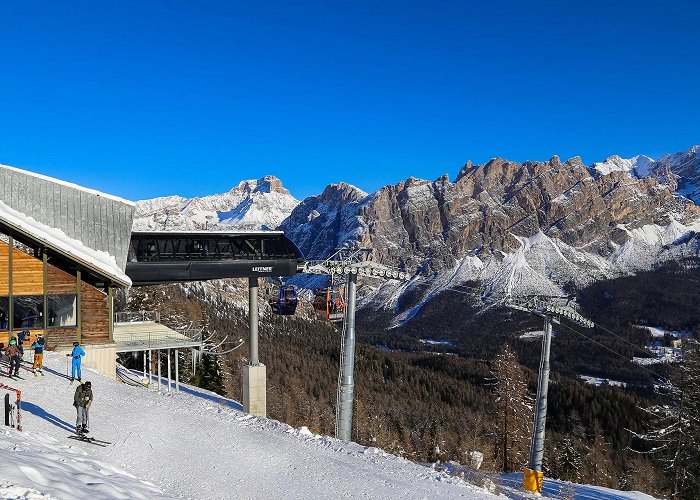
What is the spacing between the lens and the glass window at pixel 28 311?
26.0 m

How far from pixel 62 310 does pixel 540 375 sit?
23.8m

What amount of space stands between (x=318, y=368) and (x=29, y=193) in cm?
12598

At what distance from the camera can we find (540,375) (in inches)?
1099

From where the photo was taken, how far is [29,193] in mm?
27422

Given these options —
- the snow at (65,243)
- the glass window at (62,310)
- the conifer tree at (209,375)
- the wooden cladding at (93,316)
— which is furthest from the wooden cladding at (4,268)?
the conifer tree at (209,375)

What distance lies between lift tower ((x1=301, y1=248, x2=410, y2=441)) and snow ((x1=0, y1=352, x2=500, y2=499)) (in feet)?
14.8

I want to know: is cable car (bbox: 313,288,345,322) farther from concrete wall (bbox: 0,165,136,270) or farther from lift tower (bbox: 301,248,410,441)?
concrete wall (bbox: 0,165,136,270)

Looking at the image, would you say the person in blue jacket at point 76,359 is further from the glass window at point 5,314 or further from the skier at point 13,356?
the glass window at point 5,314

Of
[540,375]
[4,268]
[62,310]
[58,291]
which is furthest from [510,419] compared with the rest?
[4,268]

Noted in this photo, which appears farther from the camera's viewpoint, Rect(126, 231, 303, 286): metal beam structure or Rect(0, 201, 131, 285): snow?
Rect(126, 231, 303, 286): metal beam structure

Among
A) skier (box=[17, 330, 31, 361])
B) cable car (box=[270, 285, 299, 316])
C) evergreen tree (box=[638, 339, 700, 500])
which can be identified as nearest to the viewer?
skier (box=[17, 330, 31, 361])

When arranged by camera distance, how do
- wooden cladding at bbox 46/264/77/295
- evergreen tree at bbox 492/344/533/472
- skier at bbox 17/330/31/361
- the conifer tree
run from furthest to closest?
evergreen tree at bbox 492/344/533/472
the conifer tree
wooden cladding at bbox 46/264/77/295
skier at bbox 17/330/31/361

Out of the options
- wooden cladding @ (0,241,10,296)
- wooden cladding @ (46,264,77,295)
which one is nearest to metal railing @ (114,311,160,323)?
wooden cladding @ (46,264,77,295)

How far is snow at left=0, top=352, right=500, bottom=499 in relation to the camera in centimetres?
1229
